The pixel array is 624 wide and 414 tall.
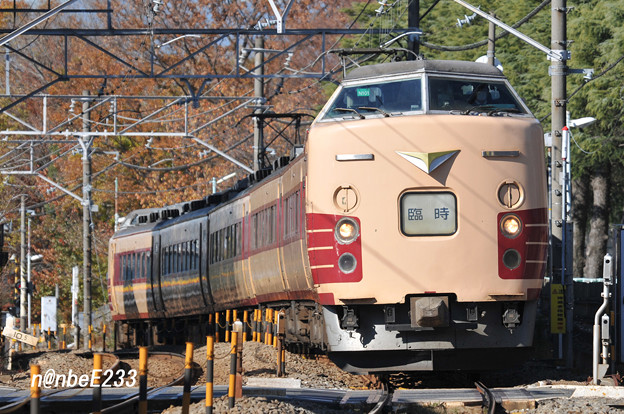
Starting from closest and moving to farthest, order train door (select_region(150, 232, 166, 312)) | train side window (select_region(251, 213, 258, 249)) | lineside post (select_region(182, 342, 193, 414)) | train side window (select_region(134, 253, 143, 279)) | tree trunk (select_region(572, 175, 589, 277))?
lineside post (select_region(182, 342, 193, 414)), train side window (select_region(251, 213, 258, 249)), train door (select_region(150, 232, 166, 312)), train side window (select_region(134, 253, 143, 279)), tree trunk (select_region(572, 175, 589, 277))

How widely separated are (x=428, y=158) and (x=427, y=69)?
1291mm

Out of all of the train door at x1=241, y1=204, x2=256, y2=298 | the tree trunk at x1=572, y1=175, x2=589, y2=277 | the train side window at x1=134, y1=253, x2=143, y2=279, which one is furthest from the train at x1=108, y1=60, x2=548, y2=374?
the tree trunk at x1=572, y1=175, x2=589, y2=277

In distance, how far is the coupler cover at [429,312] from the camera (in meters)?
11.7

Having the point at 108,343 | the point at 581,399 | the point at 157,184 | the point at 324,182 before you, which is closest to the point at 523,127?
the point at 324,182

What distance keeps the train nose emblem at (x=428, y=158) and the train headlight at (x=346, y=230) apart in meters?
0.85

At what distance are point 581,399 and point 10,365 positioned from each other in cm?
1842

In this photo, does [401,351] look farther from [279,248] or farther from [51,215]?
[51,215]

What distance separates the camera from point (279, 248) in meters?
16.2

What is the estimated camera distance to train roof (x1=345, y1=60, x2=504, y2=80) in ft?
42.2

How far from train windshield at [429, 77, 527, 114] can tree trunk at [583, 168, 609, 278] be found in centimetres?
2198

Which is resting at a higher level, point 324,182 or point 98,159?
point 98,159

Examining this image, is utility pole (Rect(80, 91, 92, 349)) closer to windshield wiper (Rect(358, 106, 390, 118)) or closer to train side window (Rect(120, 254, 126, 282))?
train side window (Rect(120, 254, 126, 282))

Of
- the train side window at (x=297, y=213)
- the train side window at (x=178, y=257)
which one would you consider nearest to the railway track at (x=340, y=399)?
the train side window at (x=297, y=213)

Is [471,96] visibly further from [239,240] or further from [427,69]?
[239,240]
